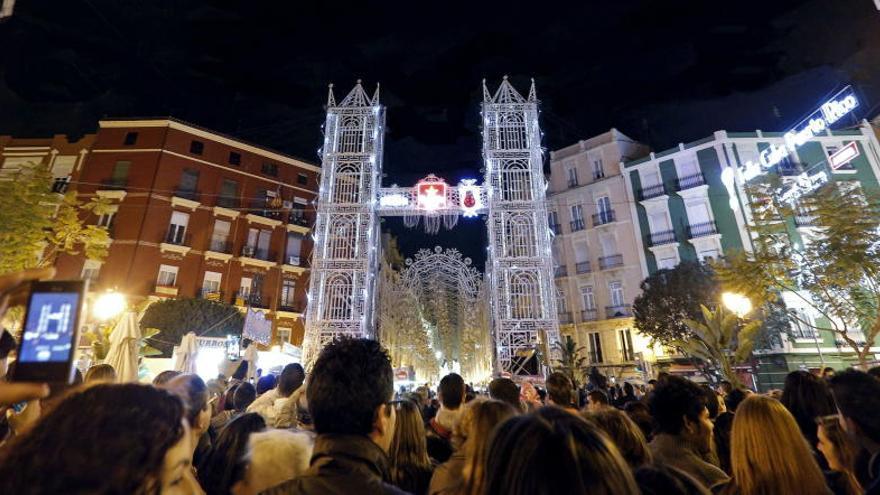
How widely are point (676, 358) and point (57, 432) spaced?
93.0 ft

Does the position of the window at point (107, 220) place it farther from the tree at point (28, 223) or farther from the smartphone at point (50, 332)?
the smartphone at point (50, 332)

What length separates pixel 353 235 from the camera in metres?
→ 19.8

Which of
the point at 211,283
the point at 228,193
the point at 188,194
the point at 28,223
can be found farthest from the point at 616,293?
the point at 28,223

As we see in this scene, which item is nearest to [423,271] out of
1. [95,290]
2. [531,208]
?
[531,208]

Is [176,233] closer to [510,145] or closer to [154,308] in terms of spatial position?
[154,308]

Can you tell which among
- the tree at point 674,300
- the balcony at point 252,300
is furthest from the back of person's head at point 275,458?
the balcony at point 252,300

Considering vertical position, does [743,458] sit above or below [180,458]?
below

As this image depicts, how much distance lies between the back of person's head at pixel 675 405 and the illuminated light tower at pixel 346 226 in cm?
1568

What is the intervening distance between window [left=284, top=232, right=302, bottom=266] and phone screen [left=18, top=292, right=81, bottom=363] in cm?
2972

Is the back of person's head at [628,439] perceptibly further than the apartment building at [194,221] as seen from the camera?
No

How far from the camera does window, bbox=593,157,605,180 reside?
30.8 metres

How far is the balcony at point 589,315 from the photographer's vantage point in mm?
28547

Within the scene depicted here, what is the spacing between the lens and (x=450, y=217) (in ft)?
67.9

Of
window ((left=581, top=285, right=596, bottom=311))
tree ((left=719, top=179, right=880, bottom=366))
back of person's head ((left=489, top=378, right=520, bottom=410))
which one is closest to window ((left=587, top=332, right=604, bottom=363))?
window ((left=581, top=285, right=596, bottom=311))
